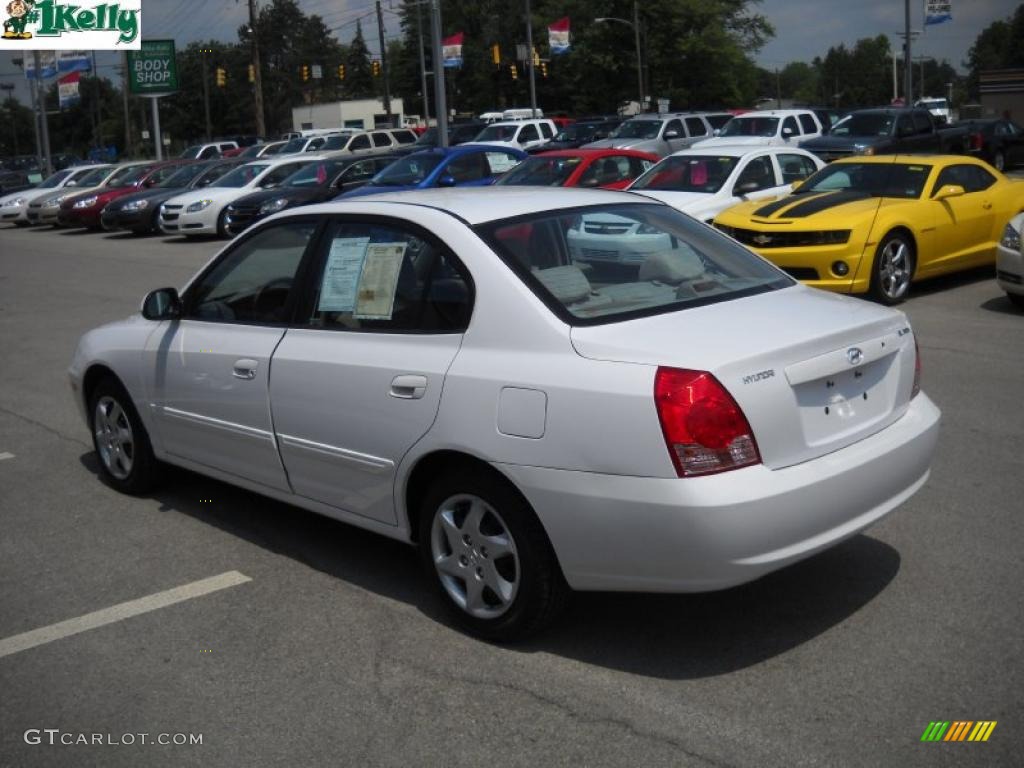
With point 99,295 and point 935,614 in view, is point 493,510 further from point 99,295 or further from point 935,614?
point 99,295

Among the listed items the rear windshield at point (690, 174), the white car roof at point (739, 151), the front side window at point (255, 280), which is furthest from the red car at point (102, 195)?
the front side window at point (255, 280)

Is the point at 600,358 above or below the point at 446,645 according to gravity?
above

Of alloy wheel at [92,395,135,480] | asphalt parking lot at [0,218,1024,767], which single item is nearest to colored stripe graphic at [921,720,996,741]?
asphalt parking lot at [0,218,1024,767]

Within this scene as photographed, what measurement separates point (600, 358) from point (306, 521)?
8.32 feet

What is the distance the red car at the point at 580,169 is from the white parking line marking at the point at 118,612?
12448 mm

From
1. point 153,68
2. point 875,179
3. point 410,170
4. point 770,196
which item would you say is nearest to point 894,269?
point 875,179

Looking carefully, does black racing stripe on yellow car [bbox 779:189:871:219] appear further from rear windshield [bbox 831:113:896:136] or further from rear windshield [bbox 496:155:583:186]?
rear windshield [bbox 831:113:896:136]

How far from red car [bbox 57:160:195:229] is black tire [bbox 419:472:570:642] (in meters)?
26.6

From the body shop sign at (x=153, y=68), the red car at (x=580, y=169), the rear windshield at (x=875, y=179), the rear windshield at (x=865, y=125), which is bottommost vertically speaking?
the rear windshield at (x=875, y=179)

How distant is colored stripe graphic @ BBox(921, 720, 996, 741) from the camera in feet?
11.6

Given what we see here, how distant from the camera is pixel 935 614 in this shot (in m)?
4.43

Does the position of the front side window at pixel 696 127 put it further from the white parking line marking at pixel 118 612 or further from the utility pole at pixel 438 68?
the white parking line marking at pixel 118 612

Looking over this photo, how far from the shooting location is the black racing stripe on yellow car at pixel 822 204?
1141 centimetres

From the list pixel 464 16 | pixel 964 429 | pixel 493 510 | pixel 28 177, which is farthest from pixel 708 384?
pixel 464 16
